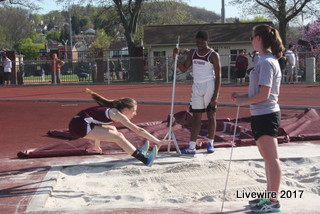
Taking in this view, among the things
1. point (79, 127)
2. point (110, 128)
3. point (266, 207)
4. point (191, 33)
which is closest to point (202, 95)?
point (110, 128)

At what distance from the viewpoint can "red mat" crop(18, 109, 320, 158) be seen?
7946 millimetres

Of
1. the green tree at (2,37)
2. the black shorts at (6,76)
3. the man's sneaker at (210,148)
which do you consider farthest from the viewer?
the green tree at (2,37)

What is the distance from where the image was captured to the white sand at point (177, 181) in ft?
17.5

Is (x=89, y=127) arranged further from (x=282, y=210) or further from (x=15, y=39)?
(x=15, y=39)

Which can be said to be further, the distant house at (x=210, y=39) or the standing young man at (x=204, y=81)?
the distant house at (x=210, y=39)

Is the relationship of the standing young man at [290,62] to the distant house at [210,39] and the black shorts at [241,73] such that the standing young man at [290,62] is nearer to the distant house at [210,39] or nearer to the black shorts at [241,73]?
the black shorts at [241,73]

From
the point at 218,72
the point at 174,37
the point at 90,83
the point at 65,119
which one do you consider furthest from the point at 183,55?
the point at 218,72

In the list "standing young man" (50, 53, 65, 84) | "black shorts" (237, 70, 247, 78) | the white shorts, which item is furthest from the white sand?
"standing young man" (50, 53, 65, 84)

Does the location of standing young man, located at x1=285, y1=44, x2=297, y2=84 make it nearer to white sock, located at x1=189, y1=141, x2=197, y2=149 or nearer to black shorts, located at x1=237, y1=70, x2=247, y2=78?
black shorts, located at x1=237, y1=70, x2=247, y2=78

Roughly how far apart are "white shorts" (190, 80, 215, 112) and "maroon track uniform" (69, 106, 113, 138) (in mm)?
1966

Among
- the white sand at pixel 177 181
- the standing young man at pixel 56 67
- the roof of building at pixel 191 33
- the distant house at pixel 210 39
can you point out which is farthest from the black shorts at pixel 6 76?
the white sand at pixel 177 181

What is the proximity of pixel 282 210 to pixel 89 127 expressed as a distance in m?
2.75

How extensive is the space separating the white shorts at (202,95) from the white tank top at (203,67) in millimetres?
84

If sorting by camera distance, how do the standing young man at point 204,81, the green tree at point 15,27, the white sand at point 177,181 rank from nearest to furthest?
the white sand at point 177,181, the standing young man at point 204,81, the green tree at point 15,27
